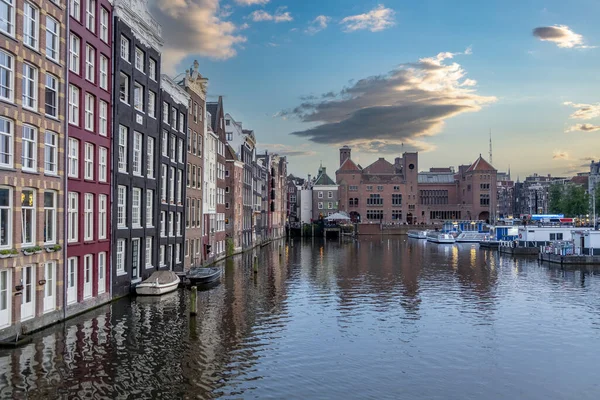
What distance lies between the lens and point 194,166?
55.8 m

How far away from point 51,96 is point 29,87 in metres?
1.84

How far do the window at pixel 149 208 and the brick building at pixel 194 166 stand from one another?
10.1 meters

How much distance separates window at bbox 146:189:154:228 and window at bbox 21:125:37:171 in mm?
15229

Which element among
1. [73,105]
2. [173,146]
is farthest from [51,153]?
[173,146]

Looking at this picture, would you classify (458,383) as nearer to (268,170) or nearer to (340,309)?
(340,309)

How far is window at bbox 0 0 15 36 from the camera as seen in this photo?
77.5ft

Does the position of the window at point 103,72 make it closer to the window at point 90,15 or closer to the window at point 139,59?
the window at point 90,15

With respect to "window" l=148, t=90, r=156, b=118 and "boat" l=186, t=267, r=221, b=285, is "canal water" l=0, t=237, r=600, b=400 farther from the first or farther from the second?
"window" l=148, t=90, r=156, b=118

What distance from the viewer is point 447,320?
3262cm

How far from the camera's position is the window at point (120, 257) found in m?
36.2

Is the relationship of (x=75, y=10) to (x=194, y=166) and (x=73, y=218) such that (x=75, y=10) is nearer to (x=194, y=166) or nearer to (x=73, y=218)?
(x=73, y=218)

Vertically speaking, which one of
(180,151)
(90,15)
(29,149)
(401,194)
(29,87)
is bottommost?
Result: (29,149)

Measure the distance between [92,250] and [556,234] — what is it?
77446 mm

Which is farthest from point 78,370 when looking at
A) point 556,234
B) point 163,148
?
point 556,234
